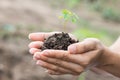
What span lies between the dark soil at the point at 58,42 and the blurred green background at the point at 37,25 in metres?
1.51

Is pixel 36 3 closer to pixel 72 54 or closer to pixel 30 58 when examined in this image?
pixel 30 58

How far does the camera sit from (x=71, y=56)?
209cm

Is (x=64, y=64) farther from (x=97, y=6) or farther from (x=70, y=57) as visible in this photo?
(x=97, y=6)

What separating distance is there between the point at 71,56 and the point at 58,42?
0.55 ft

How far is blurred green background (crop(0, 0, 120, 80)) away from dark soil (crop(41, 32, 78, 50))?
1508 mm

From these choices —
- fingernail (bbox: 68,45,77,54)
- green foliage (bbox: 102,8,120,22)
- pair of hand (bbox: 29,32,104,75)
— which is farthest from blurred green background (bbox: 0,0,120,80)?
fingernail (bbox: 68,45,77,54)

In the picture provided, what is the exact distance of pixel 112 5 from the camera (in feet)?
26.8

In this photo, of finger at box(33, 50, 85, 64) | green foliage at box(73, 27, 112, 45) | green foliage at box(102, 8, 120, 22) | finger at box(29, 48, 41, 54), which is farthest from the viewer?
green foliage at box(102, 8, 120, 22)

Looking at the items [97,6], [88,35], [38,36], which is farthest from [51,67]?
[97,6]

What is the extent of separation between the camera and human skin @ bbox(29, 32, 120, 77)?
206 centimetres

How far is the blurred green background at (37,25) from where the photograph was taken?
477 cm

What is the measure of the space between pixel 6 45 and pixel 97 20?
2.44 m

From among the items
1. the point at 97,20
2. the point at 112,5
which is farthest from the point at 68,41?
the point at 112,5

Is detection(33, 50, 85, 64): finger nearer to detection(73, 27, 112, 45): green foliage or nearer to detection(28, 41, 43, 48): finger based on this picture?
detection(28, 41, 43, 48): finger
